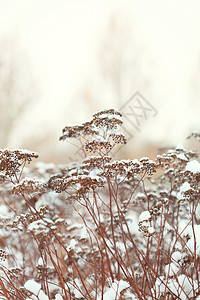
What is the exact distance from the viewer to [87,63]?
7.23 meters

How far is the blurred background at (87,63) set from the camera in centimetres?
633

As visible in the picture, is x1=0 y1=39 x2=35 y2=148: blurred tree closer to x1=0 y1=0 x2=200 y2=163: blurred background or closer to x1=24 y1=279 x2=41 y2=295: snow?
x1=0 y1=0 x2=200 y2=163: blurred background

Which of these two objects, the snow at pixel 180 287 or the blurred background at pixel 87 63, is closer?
the snow at pixel 180 287

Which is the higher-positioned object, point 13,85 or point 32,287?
point 13,85

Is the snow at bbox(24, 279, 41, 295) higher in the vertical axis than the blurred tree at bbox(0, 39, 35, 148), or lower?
lower

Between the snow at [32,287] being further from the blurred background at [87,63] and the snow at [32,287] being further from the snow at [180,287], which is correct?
the blurred background at [87,63]

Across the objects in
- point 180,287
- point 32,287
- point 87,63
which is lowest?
point 180,287

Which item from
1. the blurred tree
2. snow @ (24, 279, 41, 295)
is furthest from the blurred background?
snow @ (24, 279, 41, 295)

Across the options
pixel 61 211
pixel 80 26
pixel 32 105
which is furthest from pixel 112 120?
pixel 80 26

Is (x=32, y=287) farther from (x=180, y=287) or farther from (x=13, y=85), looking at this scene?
(x=13, y=85)

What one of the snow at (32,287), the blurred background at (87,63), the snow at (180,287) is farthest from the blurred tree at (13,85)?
the snow at (180,287)

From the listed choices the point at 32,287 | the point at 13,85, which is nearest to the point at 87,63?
the point at 13,85

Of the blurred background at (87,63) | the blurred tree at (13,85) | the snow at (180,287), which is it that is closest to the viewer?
the snow at (180,287)

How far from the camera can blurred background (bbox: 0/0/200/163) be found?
633 cm
